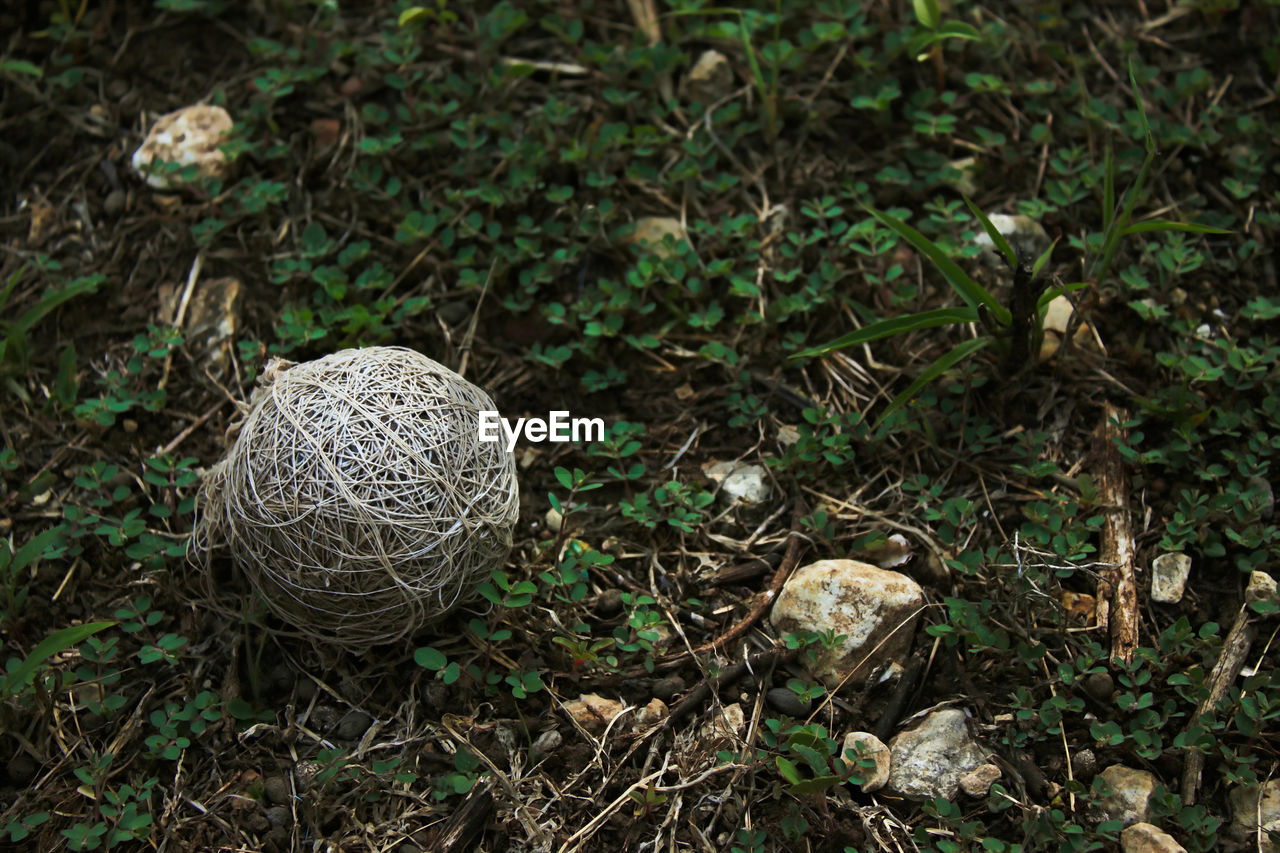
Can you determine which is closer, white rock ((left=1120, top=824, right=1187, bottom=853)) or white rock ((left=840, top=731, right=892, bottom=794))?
white rock ((left=1120, top=824, right=1187, bottom=853))

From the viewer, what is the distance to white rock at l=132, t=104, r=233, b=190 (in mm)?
3086

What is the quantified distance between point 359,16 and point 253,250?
3.18 ft

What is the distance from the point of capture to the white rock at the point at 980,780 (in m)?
2.12

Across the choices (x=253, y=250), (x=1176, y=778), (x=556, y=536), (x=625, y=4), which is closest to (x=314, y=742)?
(x=556, y=536)

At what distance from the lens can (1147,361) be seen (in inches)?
107

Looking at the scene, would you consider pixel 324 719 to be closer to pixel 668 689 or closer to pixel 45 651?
pixel 45 651

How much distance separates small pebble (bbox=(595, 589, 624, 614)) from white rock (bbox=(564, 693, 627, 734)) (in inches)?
8.7

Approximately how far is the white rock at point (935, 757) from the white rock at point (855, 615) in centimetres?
17

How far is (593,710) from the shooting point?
2.27m

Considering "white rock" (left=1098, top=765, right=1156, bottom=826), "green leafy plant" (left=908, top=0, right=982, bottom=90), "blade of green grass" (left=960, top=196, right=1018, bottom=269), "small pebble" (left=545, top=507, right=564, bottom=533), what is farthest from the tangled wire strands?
"green leafy plant" (left=908, top=0, right=982, bottom=90)

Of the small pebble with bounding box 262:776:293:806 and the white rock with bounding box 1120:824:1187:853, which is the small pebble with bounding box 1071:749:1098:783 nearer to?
the white rock with bounding box 1120:824:1187:853

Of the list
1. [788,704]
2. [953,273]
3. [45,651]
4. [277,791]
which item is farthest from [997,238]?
[45,651]

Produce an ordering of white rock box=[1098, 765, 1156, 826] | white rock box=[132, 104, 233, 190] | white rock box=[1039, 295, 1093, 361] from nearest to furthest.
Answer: white rock box=[1098, 765, 1156, 826] → white rock box=[1039, 295, 1093, 361] → white rock box=[132, 104, 233, 190]

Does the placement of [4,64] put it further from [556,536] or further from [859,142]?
[859,142]
